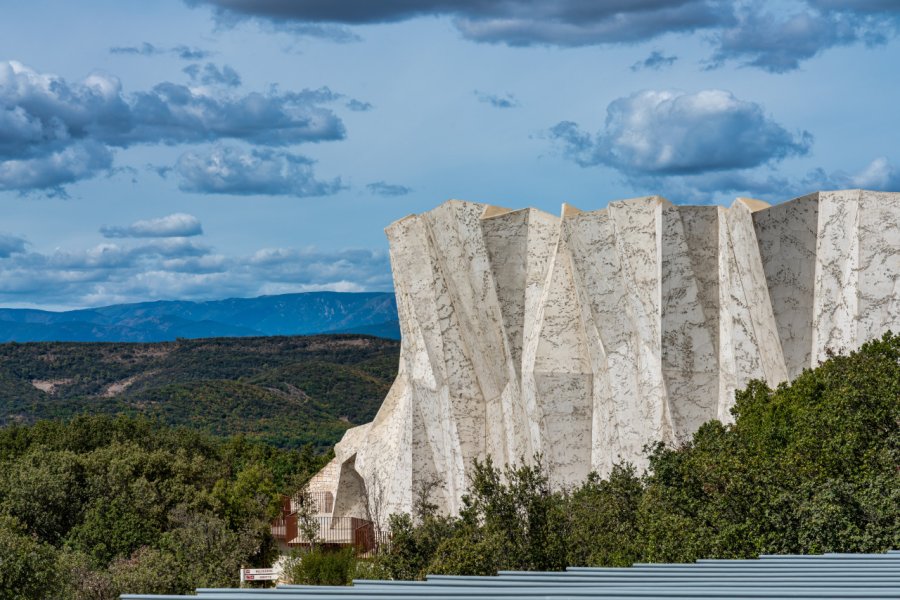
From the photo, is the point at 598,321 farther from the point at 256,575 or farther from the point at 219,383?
the point at 219,383

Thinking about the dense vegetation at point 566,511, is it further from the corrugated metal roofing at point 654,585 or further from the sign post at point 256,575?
the corrugated metal roofing at point 654,585

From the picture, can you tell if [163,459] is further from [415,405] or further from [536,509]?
[536,509]

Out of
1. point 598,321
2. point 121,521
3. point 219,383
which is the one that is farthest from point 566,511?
point 219,383

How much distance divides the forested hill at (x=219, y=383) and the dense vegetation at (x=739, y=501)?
174 feet

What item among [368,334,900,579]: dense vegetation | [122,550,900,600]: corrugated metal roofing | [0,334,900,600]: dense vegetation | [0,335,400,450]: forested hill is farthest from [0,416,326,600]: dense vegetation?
[0,335,400,450]: forested hill

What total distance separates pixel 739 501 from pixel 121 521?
2311 centimetres

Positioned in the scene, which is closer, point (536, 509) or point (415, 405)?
point (536, 509)

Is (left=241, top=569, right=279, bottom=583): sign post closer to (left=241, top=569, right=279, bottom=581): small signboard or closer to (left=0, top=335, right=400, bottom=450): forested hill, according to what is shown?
(left=241, top=569, right=279, bottom=581): small signboard

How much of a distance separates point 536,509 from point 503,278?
1511 cm

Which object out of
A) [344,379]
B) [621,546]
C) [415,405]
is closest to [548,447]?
[415,405]

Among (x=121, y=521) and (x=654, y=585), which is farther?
(x=121, y=521)

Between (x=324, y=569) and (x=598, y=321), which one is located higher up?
(x=598, y=321)

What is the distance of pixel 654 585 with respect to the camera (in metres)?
9.04

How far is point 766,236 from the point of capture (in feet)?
98.2
